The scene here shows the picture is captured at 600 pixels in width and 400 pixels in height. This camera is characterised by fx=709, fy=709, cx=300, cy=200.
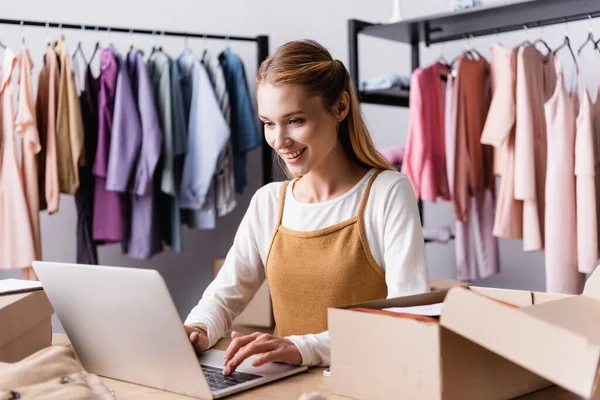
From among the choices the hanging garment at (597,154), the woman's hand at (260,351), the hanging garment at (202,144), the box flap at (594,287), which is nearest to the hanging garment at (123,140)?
the hanging garment at (202,144)

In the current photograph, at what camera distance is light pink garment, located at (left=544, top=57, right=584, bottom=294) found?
7.90ft

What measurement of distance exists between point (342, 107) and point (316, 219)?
0.79 feet

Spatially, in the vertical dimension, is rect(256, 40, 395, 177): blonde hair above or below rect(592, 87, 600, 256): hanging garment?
above

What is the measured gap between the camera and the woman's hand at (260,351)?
1043 mm

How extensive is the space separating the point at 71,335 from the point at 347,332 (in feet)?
1.50

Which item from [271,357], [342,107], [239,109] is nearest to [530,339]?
[271,357]

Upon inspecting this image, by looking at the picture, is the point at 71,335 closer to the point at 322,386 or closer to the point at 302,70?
the point at 322,386

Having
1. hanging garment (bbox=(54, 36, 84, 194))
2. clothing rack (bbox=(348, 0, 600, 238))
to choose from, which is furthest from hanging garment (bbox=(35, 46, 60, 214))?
clothing rack (bbox=(348, 0, 600, 238))

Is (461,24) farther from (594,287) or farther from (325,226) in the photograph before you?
(594,287)

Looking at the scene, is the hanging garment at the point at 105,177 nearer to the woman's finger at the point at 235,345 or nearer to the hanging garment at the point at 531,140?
the hanging garment at the point at 531,140

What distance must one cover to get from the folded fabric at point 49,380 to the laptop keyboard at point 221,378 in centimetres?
15

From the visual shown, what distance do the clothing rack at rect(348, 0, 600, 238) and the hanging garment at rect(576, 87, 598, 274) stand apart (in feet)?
1.11

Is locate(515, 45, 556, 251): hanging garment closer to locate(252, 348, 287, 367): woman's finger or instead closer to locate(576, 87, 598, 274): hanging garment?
locate(576, 87, 598, 274): hanging garment

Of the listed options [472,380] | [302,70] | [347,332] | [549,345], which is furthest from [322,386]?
[302,70]
